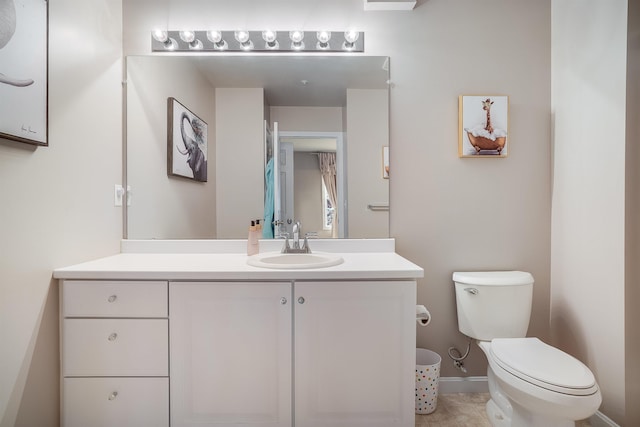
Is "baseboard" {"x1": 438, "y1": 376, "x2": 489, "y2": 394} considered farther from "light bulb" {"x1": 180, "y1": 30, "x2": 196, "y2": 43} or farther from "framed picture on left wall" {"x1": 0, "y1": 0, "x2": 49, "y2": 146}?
"light bulb" {"x1": 180, "y1": 30, "x2": 196, "y2": 43}

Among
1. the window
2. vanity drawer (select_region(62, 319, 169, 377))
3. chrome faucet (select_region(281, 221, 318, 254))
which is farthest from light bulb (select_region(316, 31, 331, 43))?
vanity drawer (select_region(62, 319, 169, 377))

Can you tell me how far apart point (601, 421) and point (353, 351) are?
4.18 ft

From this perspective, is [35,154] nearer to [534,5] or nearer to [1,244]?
[1,244]

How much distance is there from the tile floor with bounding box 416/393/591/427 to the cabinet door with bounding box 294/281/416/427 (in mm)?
435

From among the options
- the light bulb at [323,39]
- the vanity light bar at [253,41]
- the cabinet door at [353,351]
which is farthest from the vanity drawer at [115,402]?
the light bulb at [323,39]

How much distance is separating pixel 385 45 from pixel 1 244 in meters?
1.95

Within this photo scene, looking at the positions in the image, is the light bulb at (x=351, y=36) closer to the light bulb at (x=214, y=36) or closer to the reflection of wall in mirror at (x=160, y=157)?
the light bulb at (x=214, y=36)

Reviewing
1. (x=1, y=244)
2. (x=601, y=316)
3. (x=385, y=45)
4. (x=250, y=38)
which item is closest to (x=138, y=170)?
(x=1, y=244)

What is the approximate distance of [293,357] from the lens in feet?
4.19

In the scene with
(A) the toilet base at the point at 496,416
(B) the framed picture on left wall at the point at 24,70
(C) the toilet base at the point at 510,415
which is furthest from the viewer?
(A) the toilet base at the point at 496,416

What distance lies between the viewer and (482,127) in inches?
69.3

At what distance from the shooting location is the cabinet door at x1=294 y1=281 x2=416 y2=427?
1.27 m

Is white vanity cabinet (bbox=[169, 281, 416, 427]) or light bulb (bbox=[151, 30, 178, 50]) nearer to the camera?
white vanity cabinet (bbox=[169, 281, 416, 427])

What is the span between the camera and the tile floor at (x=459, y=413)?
5.10 feet
